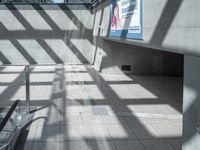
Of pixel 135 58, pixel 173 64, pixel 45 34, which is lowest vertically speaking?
pixel 173 64

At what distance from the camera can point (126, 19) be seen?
21.5 feet

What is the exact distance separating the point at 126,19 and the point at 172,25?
3.06m

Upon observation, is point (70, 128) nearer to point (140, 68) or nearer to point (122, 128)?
point (122, 128)

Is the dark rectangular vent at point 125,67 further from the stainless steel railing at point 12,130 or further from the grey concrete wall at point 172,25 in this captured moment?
the stainless steel railing at point 12,130

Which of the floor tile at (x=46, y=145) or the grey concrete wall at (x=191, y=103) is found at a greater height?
the grey concrete wall at (x=191, y=103)

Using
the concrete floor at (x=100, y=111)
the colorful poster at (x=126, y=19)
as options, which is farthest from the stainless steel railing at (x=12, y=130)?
the colorful poster at (x=126, y=19)

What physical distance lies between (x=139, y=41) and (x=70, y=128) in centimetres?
180


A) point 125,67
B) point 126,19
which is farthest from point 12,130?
point 125,67

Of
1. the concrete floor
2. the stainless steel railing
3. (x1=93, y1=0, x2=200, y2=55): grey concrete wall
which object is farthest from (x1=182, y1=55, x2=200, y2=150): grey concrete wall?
the stainless steel railing

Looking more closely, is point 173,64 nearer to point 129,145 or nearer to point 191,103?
point 129,145

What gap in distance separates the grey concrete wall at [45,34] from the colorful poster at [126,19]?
4.98 metres

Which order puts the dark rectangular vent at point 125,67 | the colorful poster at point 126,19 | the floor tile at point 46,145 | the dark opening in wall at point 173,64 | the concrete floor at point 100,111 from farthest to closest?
1. the dark rectangular vent at point 125,67
2. the dark opening in wall at point 173,64
3. the colorful poster at point 126,19
4. the concrete floor at point 100,111
5. the floor tile at point 46,145

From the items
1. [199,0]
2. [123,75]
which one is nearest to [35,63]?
[123,75]

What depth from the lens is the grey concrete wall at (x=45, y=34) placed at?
42.6ft
